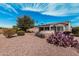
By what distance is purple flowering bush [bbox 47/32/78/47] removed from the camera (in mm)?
8875

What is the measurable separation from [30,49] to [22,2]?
775 millimetres

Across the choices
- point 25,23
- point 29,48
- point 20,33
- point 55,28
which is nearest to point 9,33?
point 20,33

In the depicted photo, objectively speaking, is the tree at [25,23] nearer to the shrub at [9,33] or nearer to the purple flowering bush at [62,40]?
the shrub at [9,33]

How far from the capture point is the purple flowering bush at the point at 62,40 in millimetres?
8875

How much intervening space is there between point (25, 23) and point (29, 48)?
0.41m

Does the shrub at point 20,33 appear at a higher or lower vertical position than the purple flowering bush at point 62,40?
higher

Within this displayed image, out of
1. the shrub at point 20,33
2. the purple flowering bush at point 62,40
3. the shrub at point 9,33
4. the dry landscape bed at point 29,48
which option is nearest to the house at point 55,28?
the purple flowering bush at point 62,40

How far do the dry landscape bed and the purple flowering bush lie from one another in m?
0.07

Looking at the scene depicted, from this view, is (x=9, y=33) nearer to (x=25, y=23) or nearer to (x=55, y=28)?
(x=25, y=23)

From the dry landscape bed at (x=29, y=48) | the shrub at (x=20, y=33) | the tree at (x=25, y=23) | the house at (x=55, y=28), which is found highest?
the tree at (x=25, y=23)

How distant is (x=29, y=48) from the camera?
29.0 ft

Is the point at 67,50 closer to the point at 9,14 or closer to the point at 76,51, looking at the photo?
the point at 76,51

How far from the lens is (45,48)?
29.0 ft

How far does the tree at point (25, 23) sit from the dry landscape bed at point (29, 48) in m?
0.13
